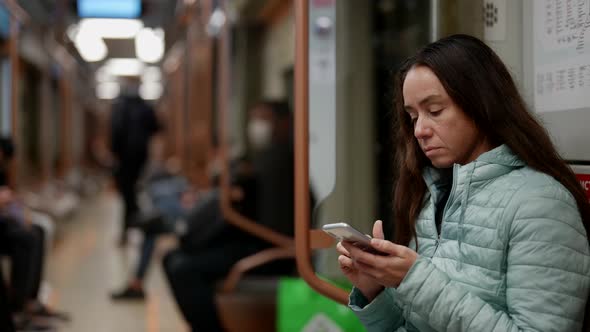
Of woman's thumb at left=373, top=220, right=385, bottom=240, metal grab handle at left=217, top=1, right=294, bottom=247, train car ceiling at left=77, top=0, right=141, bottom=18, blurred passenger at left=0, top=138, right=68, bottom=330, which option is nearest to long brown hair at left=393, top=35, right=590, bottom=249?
woman's thumb at left=373, top=220, right=385, bottom=240

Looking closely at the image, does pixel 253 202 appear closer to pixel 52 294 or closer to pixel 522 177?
pixel 52 294

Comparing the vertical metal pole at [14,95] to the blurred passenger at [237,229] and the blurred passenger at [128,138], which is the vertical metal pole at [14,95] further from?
the blurred passenger at [128,138]

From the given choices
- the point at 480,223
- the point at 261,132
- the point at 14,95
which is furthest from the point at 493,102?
the point at 14,95

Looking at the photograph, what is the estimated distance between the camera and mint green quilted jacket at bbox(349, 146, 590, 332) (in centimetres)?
135

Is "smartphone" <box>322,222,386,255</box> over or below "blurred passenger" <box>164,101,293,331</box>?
over

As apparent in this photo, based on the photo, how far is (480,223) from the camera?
1.46m

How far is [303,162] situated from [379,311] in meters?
0.83

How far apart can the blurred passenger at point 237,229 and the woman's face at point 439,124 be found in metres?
2.65

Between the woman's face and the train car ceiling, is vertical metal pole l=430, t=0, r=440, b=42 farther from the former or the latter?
the train car ceiling

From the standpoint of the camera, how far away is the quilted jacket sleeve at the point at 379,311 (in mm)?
1655

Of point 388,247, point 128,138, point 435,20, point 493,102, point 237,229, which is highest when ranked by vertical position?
point 435,20

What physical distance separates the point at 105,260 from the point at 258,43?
8.84 feet

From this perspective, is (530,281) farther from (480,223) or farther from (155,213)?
(155,213)

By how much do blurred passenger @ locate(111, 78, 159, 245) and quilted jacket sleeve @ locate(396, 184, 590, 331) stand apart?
7010 mm
